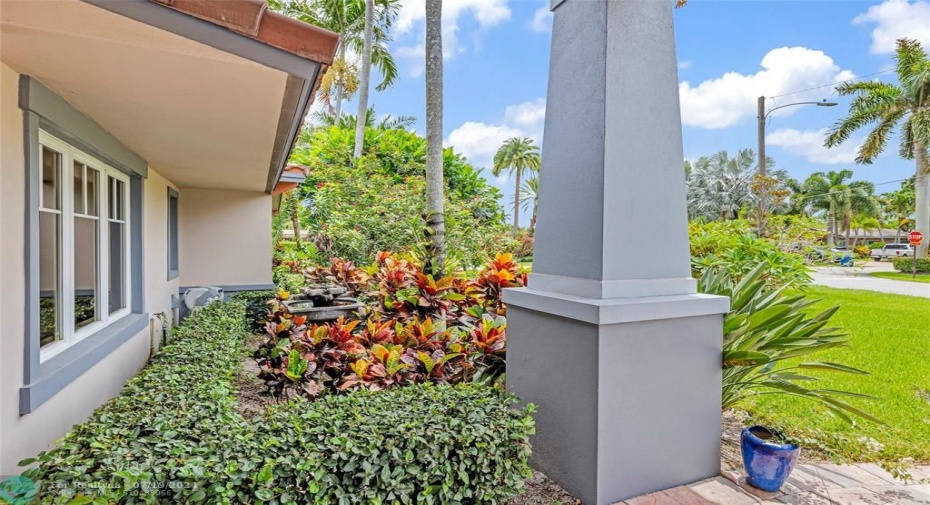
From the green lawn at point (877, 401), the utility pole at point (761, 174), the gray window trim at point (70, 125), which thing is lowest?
the green lawn at point (877, 401)

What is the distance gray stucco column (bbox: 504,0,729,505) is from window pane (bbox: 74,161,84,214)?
3.97 metres

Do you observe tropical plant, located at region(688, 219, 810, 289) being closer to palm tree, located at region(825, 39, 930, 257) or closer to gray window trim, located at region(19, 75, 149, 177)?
gray window trim, located at region(19, 75, 149, 177)

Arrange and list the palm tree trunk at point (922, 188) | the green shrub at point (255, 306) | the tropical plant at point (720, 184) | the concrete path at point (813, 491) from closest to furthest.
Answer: the concrete path at point (813, 491)
the green shrub at point (255, 306)
the palm tree trunk at point (922, 188)
the tropical plant at point (720, 184)

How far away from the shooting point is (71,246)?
3664 mm

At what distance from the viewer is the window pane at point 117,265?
5.24m

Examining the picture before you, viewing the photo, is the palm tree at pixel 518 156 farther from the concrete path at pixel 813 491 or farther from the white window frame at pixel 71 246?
the concrete path at pixel 813 491

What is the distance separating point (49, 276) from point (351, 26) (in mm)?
20237

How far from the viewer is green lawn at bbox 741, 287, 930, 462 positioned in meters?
4.27

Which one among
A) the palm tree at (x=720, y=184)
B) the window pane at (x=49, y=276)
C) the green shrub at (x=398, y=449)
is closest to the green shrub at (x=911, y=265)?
the palm tree at (x=720, y=184)

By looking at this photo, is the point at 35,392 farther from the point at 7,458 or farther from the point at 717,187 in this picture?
→ the point at 717,187

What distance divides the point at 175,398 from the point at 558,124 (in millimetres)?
3238

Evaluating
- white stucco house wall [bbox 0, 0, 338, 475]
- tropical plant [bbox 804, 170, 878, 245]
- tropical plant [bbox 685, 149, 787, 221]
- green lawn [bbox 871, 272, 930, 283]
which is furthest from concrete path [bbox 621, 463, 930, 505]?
tropical plant [bbox 804, 170, 878, 245]

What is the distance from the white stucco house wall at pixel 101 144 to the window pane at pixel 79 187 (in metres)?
0.02

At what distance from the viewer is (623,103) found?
309cm
